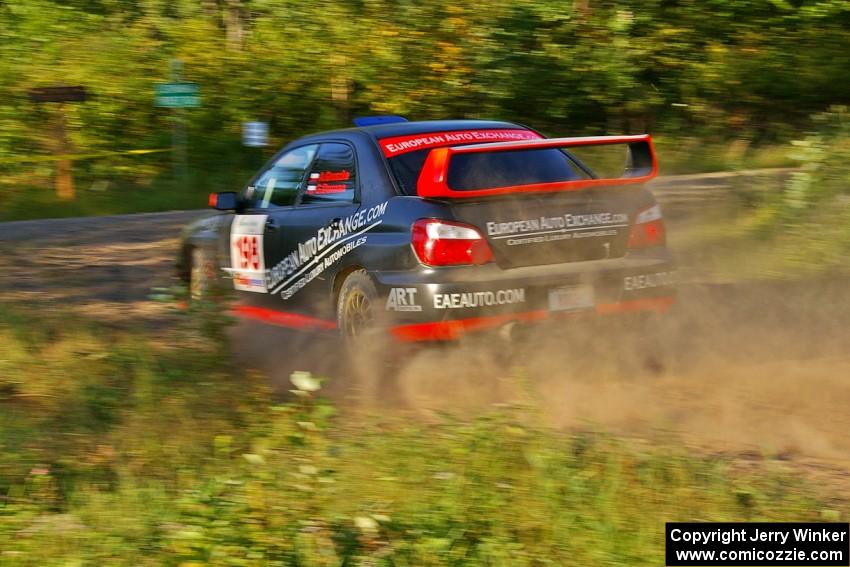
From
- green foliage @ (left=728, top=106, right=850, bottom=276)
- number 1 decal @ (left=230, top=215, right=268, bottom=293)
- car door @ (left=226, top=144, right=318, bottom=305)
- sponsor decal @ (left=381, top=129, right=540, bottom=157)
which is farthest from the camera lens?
green foliage @ (left=728, top=106, right=850, bottom=276)

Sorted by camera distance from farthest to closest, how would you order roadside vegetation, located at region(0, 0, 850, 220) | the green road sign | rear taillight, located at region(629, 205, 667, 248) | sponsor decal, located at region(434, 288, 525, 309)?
roadside vegetation, located at region(0, 0, 850, 220)
the green road sign
rear taillight, located at region(629, 205, 667, 248)
sponsor decal, located at region(434, 288, 525, 309)

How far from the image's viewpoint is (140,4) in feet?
88.7

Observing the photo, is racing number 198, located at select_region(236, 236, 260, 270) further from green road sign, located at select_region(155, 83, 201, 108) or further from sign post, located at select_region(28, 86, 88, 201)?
sign post, located at select_region(28, 86, 88, 201)

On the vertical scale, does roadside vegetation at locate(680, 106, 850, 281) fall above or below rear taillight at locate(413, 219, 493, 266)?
below

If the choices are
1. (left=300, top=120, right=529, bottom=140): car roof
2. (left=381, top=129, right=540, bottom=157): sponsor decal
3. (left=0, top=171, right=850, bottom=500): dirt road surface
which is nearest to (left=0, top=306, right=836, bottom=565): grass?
(left=0, top=171, right=850, bottom=500): dirt road surface

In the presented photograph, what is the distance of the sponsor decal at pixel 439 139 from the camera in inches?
286

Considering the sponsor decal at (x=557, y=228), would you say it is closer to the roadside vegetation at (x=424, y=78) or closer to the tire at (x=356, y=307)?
the tire at (x=356, y=307)

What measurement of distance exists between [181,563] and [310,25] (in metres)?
21.5

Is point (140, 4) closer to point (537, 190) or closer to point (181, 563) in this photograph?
point (537, 190)

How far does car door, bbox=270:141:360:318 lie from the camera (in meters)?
7.28

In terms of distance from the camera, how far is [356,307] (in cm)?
702

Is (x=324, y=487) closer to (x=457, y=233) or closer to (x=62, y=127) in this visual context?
(x=457, y=233)

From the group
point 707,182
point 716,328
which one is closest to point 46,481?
point 716,328

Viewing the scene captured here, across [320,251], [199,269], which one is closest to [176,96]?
[199,269]
